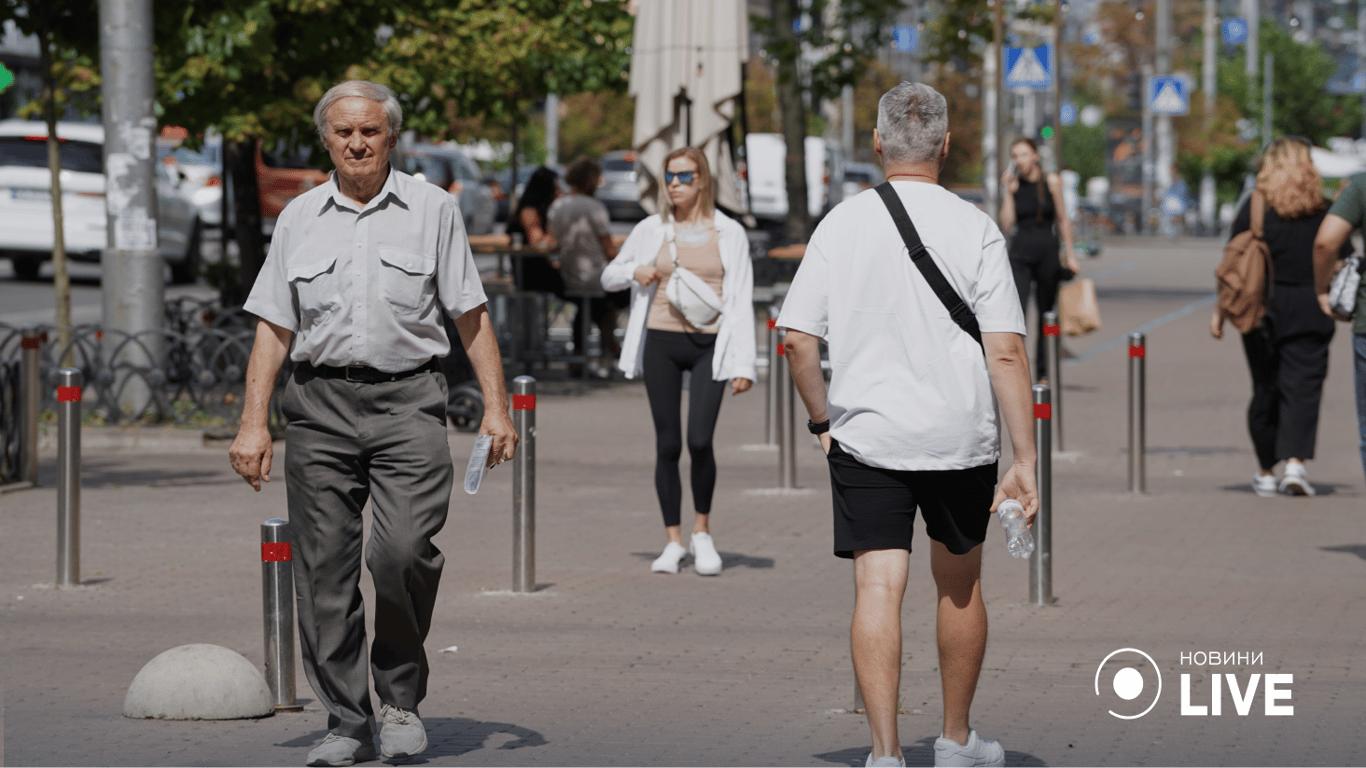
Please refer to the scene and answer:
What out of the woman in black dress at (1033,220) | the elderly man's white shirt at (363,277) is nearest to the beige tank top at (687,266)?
the elderly man's white shirt at (363,277)

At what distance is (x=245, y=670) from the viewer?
5770mm

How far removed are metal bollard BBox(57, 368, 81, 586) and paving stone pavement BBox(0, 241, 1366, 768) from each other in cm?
19

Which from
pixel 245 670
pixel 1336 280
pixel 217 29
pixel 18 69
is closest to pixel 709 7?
pixel 217 29

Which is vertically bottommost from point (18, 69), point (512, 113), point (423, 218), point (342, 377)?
point (342, 377)

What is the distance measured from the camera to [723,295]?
27.1 feet

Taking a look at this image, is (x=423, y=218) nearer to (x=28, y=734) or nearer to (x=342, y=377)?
(x=342, y=377)

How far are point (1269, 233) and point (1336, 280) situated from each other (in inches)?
86.7

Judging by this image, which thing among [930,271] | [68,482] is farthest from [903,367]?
[68,482]

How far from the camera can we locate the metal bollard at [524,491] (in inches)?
304

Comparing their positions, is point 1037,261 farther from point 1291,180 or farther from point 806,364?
point 806,364

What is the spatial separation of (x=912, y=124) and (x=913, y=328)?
52 cm

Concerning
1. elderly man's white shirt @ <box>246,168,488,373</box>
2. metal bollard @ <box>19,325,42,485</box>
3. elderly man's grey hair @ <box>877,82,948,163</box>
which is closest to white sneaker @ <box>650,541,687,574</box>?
elderly man's white shirt @ <box>246,168,488,373</box>

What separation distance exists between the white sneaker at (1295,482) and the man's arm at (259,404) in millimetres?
6999

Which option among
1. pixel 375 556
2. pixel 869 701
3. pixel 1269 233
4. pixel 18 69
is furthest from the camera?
pixel 18 69
